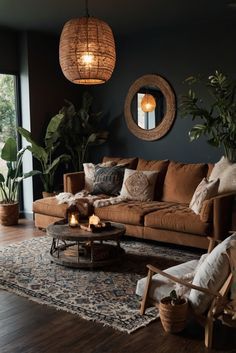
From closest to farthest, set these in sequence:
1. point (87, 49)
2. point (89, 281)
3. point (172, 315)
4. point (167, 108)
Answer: point (172, 315) → point (87, 49) → point (89, 281) → point (167, 108)

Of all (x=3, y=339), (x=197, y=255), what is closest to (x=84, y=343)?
Answer: (x=3, y=339)

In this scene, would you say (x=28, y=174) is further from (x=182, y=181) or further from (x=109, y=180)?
(x=182, y=181)

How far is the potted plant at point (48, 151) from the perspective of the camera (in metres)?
6.27

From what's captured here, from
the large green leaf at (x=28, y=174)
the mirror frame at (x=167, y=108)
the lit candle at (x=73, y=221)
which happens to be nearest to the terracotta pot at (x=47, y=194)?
the large green leaf at (x=28, y=174)

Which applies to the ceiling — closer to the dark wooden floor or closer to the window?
the window

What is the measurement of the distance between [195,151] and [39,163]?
2357mm

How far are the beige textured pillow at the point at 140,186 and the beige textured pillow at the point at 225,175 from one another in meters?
0.84

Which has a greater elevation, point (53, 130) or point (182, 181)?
point (53, 130)

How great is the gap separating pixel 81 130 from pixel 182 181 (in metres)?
1.99

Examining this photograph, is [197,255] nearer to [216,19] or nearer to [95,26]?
[95,26]

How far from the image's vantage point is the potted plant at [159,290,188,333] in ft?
9.51

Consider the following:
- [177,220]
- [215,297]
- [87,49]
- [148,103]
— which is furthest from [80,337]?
[148,103]

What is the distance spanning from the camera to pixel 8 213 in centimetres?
622

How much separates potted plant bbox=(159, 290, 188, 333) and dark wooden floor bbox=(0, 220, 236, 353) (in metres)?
0.06
